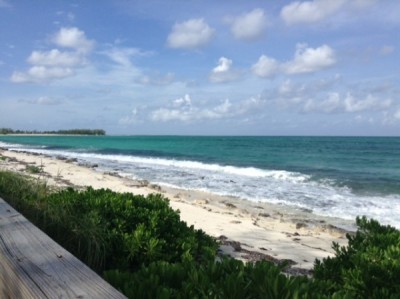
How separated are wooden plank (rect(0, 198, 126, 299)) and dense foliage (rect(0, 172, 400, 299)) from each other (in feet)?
0.71

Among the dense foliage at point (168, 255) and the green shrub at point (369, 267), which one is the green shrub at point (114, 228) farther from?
the green shrub at point (369, 267)

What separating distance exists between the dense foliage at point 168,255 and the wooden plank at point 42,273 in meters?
0.22

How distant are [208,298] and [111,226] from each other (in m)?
2.63

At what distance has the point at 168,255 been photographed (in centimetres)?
382

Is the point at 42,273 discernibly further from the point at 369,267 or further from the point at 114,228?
the point at 114,228

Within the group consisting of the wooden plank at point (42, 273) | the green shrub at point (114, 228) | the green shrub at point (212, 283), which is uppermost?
the wooden plank at point (42, 273)

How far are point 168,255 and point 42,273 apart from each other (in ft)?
7.46

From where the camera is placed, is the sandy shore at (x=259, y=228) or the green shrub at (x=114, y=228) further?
the sandy shore at (x=259, y=228)

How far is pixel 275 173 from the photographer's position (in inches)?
1007

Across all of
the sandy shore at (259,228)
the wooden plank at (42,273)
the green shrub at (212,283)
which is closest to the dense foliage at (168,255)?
the green shrub at (212,283)

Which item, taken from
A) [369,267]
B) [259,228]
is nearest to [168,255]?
Answer: [369,267]

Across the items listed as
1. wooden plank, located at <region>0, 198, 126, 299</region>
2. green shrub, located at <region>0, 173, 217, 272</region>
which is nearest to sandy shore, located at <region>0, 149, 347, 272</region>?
green shrub, located at <region>0, 173, 217, 272</region>

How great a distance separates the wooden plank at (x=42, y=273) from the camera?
1.47 meters

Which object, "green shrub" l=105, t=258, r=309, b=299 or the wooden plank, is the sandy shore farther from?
the wooden plank
